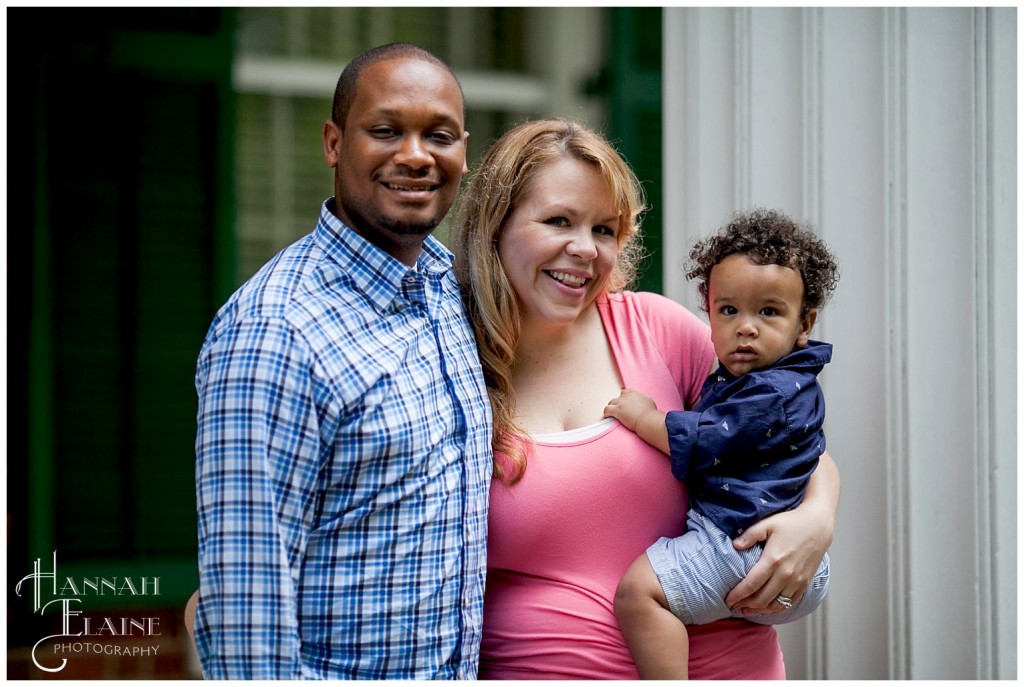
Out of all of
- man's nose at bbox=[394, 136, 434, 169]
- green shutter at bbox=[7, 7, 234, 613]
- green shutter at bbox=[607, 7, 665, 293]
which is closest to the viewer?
man's nose at bbox=[394, 136, 434, 169]

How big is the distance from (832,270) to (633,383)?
0.51 metres

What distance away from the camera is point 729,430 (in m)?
1.85

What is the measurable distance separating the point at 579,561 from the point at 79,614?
2.28 m

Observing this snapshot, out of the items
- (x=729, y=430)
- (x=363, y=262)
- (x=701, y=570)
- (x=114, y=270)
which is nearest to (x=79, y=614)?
(x=114, y=270)

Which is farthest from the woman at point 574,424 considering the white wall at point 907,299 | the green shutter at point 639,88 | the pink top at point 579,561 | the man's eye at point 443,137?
the green shutter at point 639,88

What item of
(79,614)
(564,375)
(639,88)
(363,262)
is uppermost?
(639,88)

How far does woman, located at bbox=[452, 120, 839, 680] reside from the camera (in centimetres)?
183

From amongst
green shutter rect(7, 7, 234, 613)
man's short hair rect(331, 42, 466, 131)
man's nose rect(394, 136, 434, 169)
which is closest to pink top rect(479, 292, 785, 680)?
man's nose rect(394, 136, 434, 169)

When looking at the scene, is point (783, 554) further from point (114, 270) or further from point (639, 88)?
point (114, 270)

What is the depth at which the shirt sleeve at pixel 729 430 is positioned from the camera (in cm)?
185

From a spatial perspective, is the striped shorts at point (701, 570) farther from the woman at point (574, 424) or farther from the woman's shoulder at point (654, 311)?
the woman's shoulder at point (654, 311)

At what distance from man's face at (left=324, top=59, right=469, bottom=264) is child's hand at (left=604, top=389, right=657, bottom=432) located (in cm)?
56

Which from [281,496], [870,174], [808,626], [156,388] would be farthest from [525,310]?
[156,388]

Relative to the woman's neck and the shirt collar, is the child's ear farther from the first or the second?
the shirt collar
